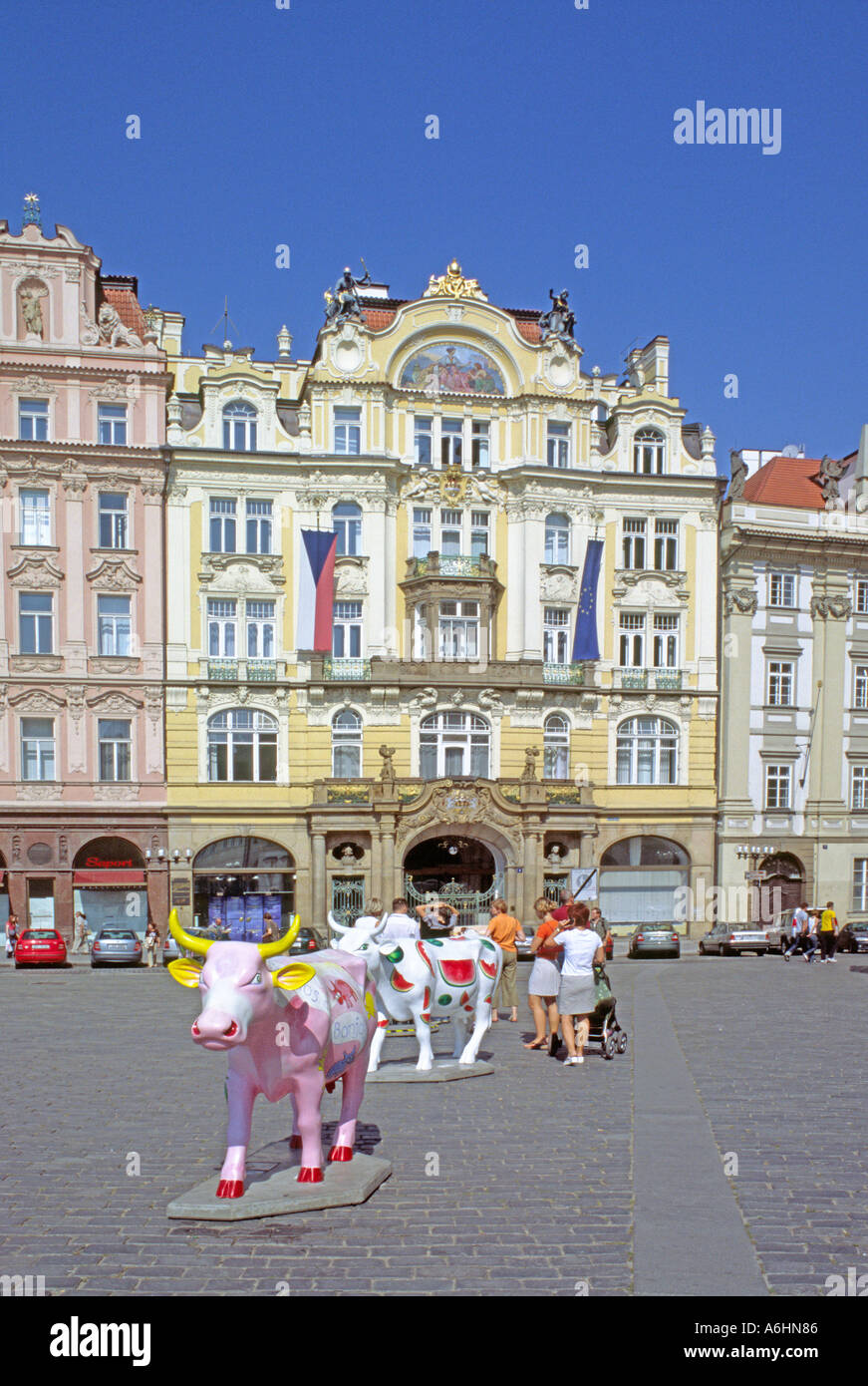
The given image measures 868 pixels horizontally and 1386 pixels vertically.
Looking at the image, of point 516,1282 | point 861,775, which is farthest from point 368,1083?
point 861,775

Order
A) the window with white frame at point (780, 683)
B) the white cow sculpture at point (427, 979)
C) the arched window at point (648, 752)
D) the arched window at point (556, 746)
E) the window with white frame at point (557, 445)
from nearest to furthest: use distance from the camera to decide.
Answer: the white cow sculpture at point (427, 979) < the arched window at point (556, 746) < the window with white frame at point (557, 445) < the arched window at point (648, 752) < the window with white frame at point (780, 683)

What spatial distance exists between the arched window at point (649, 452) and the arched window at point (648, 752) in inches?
362

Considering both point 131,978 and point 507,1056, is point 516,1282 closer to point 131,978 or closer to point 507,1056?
point 507,1056

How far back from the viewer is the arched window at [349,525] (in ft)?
139

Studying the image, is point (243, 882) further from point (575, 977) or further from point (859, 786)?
point (575, 977)

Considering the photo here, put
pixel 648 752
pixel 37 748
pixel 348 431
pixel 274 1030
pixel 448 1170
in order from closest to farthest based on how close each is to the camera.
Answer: pixel 274 1030 → pixel 448 1170 → pixel 37 748 → pixel 348 431 → pixel 648 752

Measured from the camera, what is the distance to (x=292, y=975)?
8.95 metres

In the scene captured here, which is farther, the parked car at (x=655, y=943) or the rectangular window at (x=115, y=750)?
the rectangular window at (x=115, y=750)

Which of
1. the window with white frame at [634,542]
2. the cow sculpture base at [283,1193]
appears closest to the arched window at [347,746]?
the window with white frame at [634,542]

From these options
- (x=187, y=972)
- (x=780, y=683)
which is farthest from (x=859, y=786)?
(x=187, y=972)

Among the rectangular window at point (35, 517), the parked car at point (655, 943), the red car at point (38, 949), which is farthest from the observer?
the rectangular window at point (35, 517)

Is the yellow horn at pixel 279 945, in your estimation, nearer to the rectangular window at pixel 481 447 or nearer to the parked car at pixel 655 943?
the parked car at pixel 655 943

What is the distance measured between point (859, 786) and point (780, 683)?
5.09m

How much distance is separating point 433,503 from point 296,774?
34.7ft
